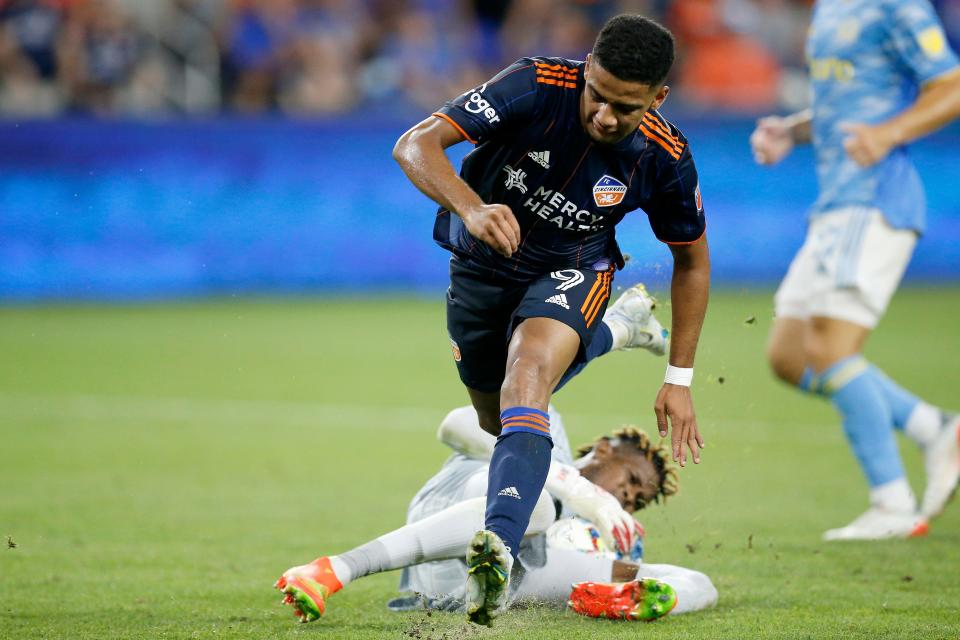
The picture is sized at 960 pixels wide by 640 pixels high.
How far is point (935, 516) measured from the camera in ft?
20.6

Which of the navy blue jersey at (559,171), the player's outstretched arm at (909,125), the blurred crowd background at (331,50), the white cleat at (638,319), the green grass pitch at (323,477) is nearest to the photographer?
the navy blue jersey at (559,171)

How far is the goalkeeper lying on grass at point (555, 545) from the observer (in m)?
4.36

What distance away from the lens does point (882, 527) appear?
238 inches

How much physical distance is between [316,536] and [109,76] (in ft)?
33.0

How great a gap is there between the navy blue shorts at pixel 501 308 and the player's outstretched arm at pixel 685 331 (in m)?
0.26

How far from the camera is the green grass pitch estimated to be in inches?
180

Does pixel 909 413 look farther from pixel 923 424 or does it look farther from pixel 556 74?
pixel 556 74

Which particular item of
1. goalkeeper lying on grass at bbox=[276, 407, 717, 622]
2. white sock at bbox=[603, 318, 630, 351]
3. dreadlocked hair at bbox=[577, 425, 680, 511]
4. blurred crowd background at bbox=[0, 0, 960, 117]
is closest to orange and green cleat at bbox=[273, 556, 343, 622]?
goalkeeper lying on grass at bbox=[276, 407, 717, 622]

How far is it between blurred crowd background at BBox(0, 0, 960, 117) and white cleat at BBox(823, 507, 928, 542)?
33.4 ft

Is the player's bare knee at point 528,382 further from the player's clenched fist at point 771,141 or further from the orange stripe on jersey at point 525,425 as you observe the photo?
the player's clenched fist at point 771,141

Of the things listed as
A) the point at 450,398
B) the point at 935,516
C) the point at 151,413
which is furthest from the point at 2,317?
the point at 935,516

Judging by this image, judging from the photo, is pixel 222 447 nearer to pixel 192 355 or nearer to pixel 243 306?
pixel 192 355

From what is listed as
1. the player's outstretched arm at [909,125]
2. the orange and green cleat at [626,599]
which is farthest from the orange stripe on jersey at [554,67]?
the player's outstretched arm at [909,125]

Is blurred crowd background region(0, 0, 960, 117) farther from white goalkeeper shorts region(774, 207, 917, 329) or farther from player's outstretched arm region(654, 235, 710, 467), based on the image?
player's outstretched arm region(654, 235, 710, 467)
